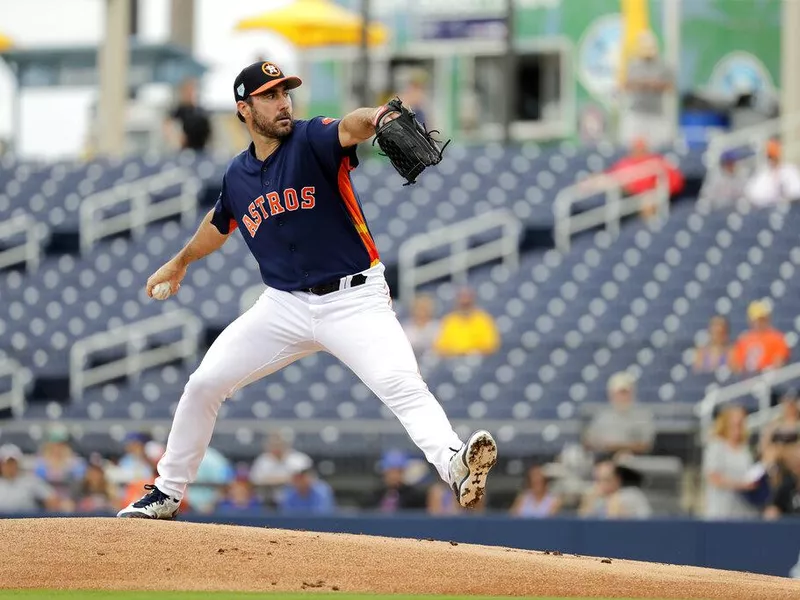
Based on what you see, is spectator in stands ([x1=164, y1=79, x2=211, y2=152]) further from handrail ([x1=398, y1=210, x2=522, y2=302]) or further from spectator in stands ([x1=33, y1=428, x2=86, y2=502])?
spectator in stands ([x1=33, y1=428, x2=86, y2=502])

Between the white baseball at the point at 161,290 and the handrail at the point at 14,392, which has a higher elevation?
the white baseball at the point at 161,290

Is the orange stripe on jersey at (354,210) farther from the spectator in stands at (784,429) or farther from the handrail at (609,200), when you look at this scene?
the handrail at (609,200)

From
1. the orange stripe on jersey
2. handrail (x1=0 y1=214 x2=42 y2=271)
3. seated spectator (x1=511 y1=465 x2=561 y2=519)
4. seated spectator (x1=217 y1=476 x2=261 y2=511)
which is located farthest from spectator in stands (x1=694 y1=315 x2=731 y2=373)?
handrail (x1=0 y1=214 x2=42 y2=271)

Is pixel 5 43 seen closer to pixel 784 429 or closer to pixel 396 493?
pixel 396 493

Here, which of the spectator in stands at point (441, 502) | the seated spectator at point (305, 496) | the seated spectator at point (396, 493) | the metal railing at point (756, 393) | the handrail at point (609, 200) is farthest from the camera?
the handrail at point (609, 200)

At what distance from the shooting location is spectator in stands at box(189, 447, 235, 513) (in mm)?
12219

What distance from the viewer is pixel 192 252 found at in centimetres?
732

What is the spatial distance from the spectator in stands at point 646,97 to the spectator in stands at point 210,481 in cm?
746

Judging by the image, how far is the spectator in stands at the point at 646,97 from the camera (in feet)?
60.1

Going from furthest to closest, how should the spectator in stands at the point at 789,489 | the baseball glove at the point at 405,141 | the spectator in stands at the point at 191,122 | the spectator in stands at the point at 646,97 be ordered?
the spectator in stands at the point at 191,122
the spectator in stands at the point at 646,97
the spectator in stands at the point at 789,489
the baseball glove at the point at 405,141

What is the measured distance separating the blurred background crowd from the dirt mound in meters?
4.17

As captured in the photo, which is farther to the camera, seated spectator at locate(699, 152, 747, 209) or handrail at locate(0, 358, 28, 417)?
seated spectator at locate(699, 152, 747, 209)

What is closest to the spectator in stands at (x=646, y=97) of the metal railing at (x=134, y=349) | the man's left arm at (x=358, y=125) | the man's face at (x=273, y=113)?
the metal railing at (x=134, y=349)

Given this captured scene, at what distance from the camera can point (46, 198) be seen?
738 inches
